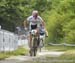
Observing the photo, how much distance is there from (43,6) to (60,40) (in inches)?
1343

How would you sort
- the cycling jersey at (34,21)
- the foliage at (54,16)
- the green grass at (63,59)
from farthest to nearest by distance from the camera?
1. the foliage at (54,16)
2. the cycling jersey at (34,21)
3. the green grass at (63,59)

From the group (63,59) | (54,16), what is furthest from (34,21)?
(54,16)

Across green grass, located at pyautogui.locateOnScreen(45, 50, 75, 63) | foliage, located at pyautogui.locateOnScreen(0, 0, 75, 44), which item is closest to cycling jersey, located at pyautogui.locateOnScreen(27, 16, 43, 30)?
green grass, located at pyautogui.locateOnScreen(45, 50, 75, 63)

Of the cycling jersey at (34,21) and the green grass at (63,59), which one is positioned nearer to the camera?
the green grass at (63,59)

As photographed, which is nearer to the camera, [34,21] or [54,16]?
[34,21]

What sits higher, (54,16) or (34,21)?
(54,16)

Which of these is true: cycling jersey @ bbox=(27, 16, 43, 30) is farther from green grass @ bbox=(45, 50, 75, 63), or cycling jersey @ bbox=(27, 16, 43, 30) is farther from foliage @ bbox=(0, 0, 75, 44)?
foliage @ bbox=(0, 0, 75, 44)

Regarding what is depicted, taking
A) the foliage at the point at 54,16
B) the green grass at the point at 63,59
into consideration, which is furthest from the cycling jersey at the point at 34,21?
the foliage at the point at 54,16

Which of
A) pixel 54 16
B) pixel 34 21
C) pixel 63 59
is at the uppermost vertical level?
pixel 54 16

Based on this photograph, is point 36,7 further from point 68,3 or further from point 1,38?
point 1,38

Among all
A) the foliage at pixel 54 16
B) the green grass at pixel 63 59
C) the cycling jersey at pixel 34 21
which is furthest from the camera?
the foliage at pixel 54 16

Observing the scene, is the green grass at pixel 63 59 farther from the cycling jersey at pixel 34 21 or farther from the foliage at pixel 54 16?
the foliage at pixel 54 16

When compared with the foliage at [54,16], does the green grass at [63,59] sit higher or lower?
lower

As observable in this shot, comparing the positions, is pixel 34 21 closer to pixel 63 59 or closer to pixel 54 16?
pixel 63 59
